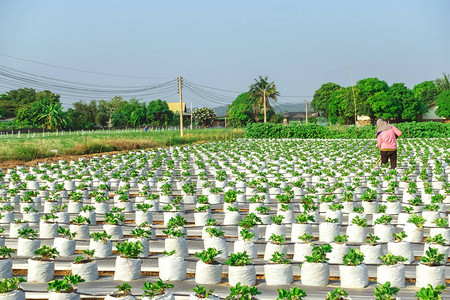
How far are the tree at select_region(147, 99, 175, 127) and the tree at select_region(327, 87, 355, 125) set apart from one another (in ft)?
99.6

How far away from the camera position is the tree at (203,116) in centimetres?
9869

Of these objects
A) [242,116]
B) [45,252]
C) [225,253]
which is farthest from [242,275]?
[242,116]

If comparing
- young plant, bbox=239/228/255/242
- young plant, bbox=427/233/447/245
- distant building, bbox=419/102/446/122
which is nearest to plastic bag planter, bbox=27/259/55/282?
young plant, bbox=239/228/255/242

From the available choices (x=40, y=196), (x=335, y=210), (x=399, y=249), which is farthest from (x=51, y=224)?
(x=399, y=249)

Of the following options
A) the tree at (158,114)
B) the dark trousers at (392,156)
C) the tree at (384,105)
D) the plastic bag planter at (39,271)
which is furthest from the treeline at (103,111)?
the plastic bag planter at (39,271)

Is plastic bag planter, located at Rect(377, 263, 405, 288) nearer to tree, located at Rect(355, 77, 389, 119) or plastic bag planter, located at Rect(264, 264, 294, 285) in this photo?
plastic bag planter, located at Rect(264, 264, 294, 285)

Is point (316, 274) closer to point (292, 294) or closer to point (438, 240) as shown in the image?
point (292, 294)

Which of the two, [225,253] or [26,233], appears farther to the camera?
[26,233]

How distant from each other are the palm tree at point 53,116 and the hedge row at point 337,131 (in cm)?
3498

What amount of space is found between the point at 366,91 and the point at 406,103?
5874mm

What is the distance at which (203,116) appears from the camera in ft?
324

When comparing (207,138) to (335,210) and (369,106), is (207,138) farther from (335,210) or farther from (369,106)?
(369,106)

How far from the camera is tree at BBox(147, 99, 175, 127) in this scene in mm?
95688

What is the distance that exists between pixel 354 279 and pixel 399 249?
3.97 feet
